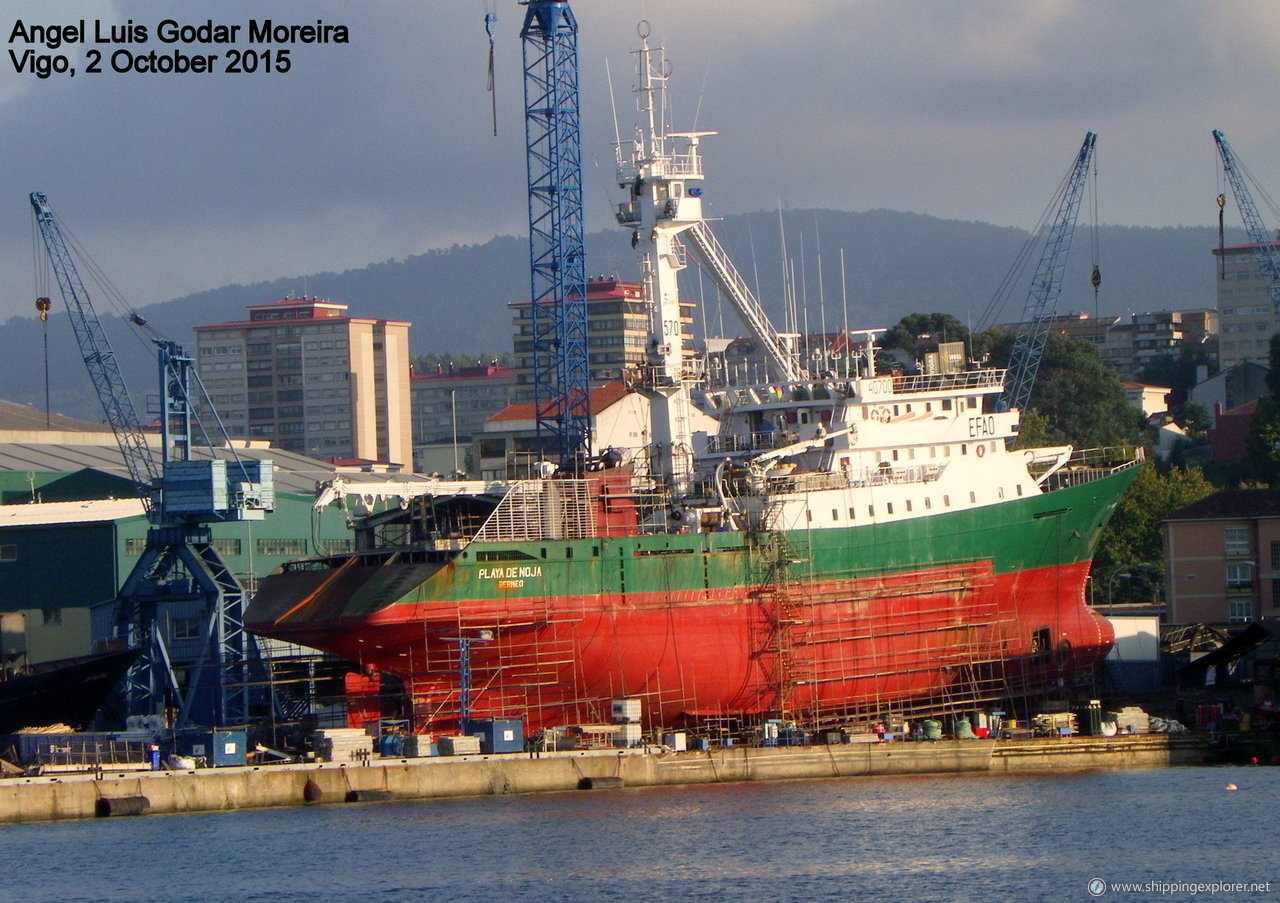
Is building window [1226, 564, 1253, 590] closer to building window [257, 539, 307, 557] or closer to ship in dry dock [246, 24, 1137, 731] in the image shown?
ship in dry dock [246, 24, 1137, 731]

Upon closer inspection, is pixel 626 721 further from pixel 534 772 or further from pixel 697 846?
pixel 697 846

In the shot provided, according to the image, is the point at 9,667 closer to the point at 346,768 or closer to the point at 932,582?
the point at 346,768

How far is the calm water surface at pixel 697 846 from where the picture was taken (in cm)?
3784

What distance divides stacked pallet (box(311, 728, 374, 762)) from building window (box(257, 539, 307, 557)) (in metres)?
27.5

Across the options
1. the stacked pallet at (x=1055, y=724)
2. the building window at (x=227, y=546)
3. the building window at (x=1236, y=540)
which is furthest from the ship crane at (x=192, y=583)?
the building window at (x=1236, y=540)

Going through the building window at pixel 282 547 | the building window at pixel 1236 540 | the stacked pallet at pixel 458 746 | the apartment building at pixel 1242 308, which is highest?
the apartment building at pixel 1242 308

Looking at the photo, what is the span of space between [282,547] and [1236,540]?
115 feet

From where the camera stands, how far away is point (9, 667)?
67.8 m

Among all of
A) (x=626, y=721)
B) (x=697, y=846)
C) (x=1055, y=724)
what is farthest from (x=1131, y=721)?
(x=697, y=846)

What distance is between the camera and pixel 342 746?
49.6 m

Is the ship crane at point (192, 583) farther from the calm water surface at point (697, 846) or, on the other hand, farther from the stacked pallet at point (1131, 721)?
the stacked pallet at point (1131, 721)

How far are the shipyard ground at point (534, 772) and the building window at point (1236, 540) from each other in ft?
54.0

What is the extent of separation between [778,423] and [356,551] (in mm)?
13855

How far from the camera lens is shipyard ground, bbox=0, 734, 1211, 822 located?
1827 inches
